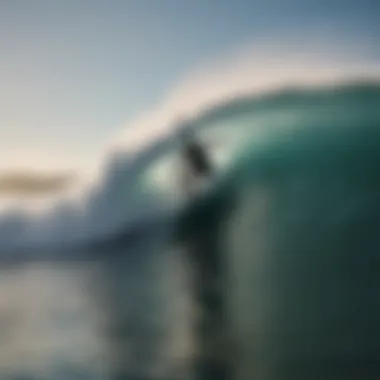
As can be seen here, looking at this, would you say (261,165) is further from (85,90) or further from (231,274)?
(85,90)

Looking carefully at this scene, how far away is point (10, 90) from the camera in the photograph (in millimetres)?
1135

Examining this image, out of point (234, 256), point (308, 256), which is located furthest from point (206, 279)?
point (308, 256)

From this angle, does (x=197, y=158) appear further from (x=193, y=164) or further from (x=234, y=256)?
(x=234, y=256)

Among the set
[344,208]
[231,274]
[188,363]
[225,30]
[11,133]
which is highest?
[225,30]

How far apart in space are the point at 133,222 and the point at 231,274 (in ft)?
0.63

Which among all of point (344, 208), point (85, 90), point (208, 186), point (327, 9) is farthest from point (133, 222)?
point (327, 9)

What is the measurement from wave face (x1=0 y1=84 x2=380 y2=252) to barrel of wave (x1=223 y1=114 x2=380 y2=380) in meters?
0.01

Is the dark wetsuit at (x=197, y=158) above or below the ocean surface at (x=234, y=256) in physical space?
above

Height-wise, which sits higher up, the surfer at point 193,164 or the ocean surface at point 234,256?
the surfer at point 193,164

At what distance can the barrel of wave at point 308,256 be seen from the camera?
41.4 inches

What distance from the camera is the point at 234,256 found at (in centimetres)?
108

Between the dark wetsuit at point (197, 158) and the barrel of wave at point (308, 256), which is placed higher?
the dark wetsuit at point (197, 158)

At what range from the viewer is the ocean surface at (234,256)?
1.06m

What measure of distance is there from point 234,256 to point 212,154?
18 cm
